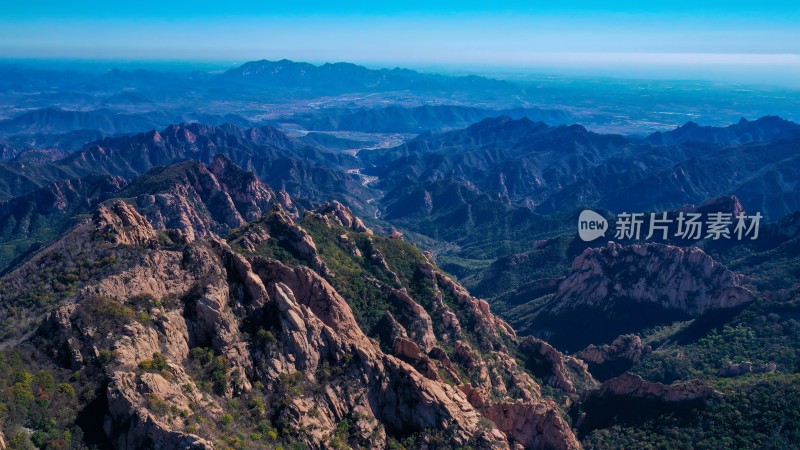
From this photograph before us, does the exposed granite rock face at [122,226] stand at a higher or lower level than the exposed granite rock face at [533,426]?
higher

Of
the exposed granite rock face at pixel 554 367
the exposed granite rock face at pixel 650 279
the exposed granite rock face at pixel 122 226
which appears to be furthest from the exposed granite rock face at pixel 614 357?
the exposed granite rock face at pixel 122 226

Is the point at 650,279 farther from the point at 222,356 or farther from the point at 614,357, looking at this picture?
the point at 222,356

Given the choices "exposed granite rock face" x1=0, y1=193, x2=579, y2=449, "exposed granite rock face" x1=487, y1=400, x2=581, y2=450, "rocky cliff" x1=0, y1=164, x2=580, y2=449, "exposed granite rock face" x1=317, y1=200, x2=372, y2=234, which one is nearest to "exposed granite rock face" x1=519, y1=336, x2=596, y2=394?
"rocky cliff" x1=0, y1=164, x2=580, y2=449

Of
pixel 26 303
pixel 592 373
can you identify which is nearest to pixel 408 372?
pixel 26 303

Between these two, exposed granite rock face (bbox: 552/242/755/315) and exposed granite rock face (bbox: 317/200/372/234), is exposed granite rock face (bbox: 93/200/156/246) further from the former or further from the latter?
exposed granite rock face (bbox: 552/242/755/315)

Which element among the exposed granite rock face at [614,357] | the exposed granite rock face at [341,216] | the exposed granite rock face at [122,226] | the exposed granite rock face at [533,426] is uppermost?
the exposed granite rock face at [122,226]

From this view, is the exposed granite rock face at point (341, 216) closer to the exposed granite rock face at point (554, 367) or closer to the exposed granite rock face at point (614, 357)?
the exposed granite rock face at point (554, 367)

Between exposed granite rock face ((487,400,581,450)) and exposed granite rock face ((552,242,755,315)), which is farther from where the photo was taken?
exposed granite rock face ((552,242,755,315))
